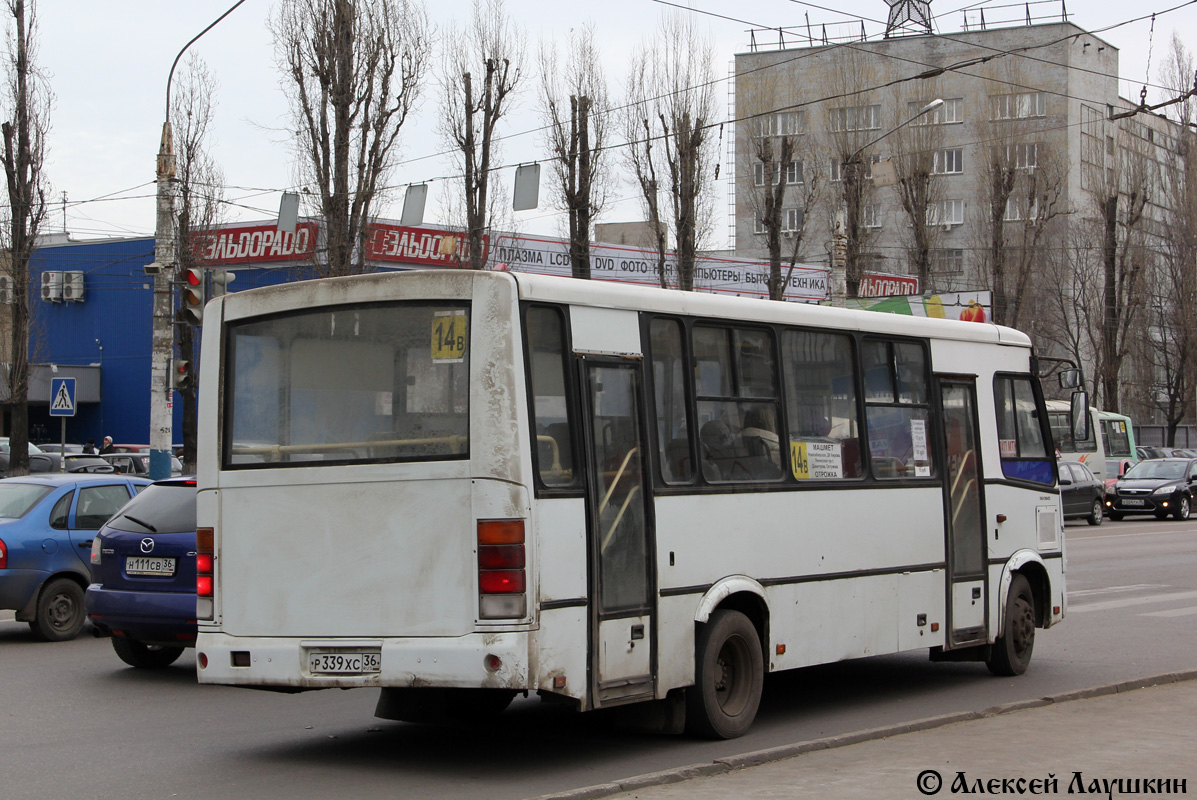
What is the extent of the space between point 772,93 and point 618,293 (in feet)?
182

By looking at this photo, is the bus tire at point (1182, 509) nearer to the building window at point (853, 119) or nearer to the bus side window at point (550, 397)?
the building window at point (853, 119)

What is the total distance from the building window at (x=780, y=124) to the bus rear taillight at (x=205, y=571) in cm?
3770

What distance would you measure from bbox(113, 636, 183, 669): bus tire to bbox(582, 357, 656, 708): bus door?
203 inches

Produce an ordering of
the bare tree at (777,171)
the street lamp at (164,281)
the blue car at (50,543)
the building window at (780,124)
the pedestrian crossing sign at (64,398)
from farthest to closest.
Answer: the building window at (780,124) → the bare tree at (777,171) → the pedestrian crossing sign at (64,398) → the street lamp at (164,281) → the blue car at (50,543)

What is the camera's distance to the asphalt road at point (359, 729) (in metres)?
7.09

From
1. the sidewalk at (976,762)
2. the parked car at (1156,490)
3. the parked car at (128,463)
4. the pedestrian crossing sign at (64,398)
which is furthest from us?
the parked car at (1156,490)

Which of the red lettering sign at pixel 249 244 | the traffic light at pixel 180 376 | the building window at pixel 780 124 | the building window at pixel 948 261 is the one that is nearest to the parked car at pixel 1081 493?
the building window at pixel 780 124

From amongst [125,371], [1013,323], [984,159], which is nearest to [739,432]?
[125,371]

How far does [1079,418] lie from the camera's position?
39.1ft

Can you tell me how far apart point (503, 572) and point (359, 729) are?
2.41 metres

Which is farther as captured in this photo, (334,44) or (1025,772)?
(334,44)

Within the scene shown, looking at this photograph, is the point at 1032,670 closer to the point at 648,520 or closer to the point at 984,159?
the point at 648,520

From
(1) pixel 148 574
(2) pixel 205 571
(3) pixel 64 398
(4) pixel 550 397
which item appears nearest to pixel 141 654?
(1) pixel 148 574

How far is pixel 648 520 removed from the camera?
7.61m
